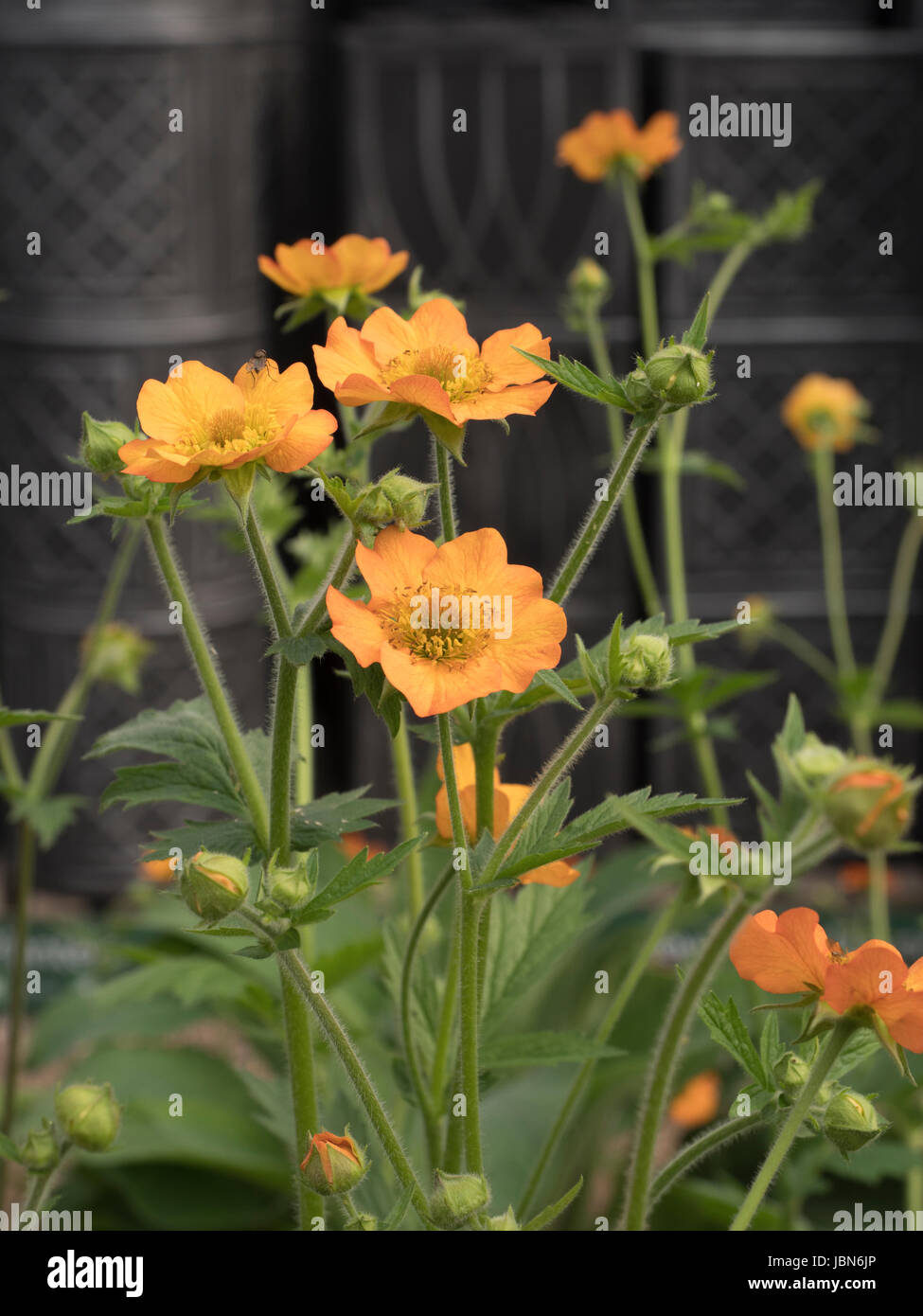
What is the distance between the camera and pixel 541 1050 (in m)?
0.57

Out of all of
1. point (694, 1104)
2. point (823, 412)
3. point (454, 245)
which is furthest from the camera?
point (454, 245)

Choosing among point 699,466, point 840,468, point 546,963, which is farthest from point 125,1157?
point 840,468

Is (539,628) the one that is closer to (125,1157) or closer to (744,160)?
(125,1157)

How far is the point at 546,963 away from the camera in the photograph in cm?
61

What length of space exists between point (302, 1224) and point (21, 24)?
5.46 feet

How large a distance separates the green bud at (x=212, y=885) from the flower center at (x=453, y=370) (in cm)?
17

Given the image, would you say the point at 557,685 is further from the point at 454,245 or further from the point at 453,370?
the point at 454,245

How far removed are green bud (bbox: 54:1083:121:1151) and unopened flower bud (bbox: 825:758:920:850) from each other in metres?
0.28

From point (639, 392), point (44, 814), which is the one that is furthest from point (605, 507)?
point (44, 814)

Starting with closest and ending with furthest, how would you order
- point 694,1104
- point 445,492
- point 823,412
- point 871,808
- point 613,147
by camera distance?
point 871,808 → point 445,492 → point 613,147 → point 694,1104 → point 823,412

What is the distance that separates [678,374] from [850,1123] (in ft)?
0.77

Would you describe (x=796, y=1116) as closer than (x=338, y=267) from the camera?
Yes
